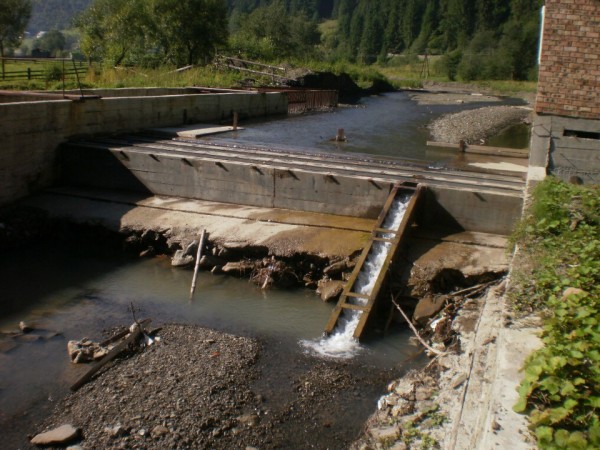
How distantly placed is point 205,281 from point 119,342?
2.92m

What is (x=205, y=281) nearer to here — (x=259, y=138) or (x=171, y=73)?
(x=259, y=138)

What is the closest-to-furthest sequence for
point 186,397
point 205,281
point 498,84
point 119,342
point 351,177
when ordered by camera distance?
point 186,397
point 119,342
point 205,281
point 351,177
point 498,84

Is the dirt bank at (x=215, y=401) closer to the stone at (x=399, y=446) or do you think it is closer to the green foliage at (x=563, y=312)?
the stone at (x=399, y=446)

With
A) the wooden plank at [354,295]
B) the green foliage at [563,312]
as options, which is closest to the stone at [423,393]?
the green foliage at [563,312]

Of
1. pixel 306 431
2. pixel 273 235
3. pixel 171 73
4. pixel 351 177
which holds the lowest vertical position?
pixel 306 431

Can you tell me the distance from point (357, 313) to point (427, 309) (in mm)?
1170

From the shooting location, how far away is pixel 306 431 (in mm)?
7461

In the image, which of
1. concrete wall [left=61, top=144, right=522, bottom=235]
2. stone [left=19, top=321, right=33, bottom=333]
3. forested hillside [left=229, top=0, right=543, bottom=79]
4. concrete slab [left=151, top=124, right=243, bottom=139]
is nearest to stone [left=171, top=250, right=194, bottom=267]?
concrete wall [left=61, top=144, right=522, bottom=235]

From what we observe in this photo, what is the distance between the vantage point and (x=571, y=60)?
12.1m

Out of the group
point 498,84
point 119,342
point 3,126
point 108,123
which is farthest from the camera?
point 498,84

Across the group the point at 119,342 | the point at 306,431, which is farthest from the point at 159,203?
the point at 306,431

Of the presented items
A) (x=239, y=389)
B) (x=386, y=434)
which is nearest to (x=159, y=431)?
(x=239, y=389)

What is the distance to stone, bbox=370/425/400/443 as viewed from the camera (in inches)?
265

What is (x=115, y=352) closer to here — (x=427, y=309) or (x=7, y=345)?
(x=7, y=345)
